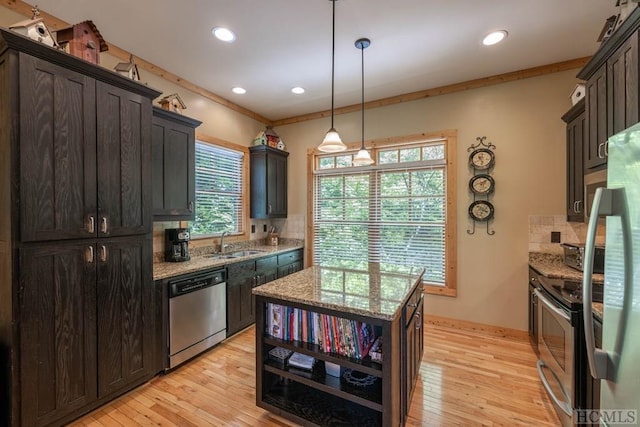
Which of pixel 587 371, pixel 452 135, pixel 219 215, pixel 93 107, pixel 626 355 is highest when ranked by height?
pixel 452 135

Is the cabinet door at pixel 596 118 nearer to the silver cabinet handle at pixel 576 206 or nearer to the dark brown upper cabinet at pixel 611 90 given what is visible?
the dark brown upper cabinet at pixel 611 90

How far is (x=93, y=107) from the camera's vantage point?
6.57ft

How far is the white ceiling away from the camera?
2.20 metres

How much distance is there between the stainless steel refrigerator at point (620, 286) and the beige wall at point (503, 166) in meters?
2.65

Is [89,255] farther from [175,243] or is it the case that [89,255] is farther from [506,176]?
[506,176]

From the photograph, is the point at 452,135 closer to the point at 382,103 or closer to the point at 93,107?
the point at 382,103

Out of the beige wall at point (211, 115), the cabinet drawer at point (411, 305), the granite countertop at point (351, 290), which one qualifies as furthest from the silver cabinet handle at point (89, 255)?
the cabinet drawer at point (411, 305)

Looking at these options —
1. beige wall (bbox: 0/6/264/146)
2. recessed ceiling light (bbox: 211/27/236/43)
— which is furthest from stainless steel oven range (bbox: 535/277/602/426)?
beige wall (bbox: 0/6/264/146)

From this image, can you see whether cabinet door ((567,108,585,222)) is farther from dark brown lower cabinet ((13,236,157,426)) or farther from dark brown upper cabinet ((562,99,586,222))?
dark brown lower cabinet ((13,236,157,426))

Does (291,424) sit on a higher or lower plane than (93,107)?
lower

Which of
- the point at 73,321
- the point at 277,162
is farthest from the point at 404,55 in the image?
the point at 73,321

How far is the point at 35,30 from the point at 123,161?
898mm

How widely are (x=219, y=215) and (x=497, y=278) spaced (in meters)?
3.66

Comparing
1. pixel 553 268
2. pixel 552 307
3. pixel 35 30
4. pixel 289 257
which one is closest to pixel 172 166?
pixel 35 30
